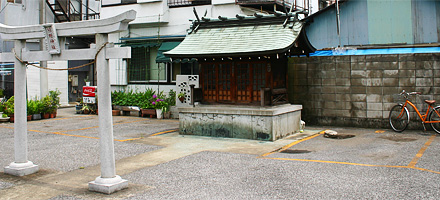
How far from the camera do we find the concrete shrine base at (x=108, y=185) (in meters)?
7.07

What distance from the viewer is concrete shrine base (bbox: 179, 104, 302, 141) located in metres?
12.3

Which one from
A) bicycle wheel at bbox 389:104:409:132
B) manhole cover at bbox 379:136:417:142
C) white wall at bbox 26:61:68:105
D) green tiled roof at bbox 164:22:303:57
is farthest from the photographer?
white wall at bbox 26:61:68:105

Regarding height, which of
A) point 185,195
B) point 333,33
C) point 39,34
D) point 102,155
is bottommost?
point 185,195

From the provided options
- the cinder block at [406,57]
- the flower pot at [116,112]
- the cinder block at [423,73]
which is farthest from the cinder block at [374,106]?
the flower pot at [116,112]

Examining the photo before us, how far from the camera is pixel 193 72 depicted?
760 inches

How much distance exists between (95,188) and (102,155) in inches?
23.4

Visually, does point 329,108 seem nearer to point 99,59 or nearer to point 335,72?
point 335,72

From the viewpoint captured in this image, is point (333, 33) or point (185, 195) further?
point (333, 33)

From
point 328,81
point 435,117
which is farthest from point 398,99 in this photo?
point 328,81

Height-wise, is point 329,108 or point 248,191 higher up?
point 329,108

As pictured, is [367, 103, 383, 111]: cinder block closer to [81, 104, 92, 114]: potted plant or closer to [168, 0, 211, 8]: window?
[168, 0, 211, 8]: window

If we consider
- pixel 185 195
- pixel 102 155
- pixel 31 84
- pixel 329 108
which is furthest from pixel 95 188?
pixel 31 84

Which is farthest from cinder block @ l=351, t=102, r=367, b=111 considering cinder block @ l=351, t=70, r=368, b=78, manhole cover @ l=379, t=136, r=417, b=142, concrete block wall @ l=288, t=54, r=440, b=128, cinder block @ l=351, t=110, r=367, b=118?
manhole cover @ l=379, t=136, r=417, b=142

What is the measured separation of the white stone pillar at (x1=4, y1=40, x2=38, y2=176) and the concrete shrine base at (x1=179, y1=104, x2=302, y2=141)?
5759 millimetres
